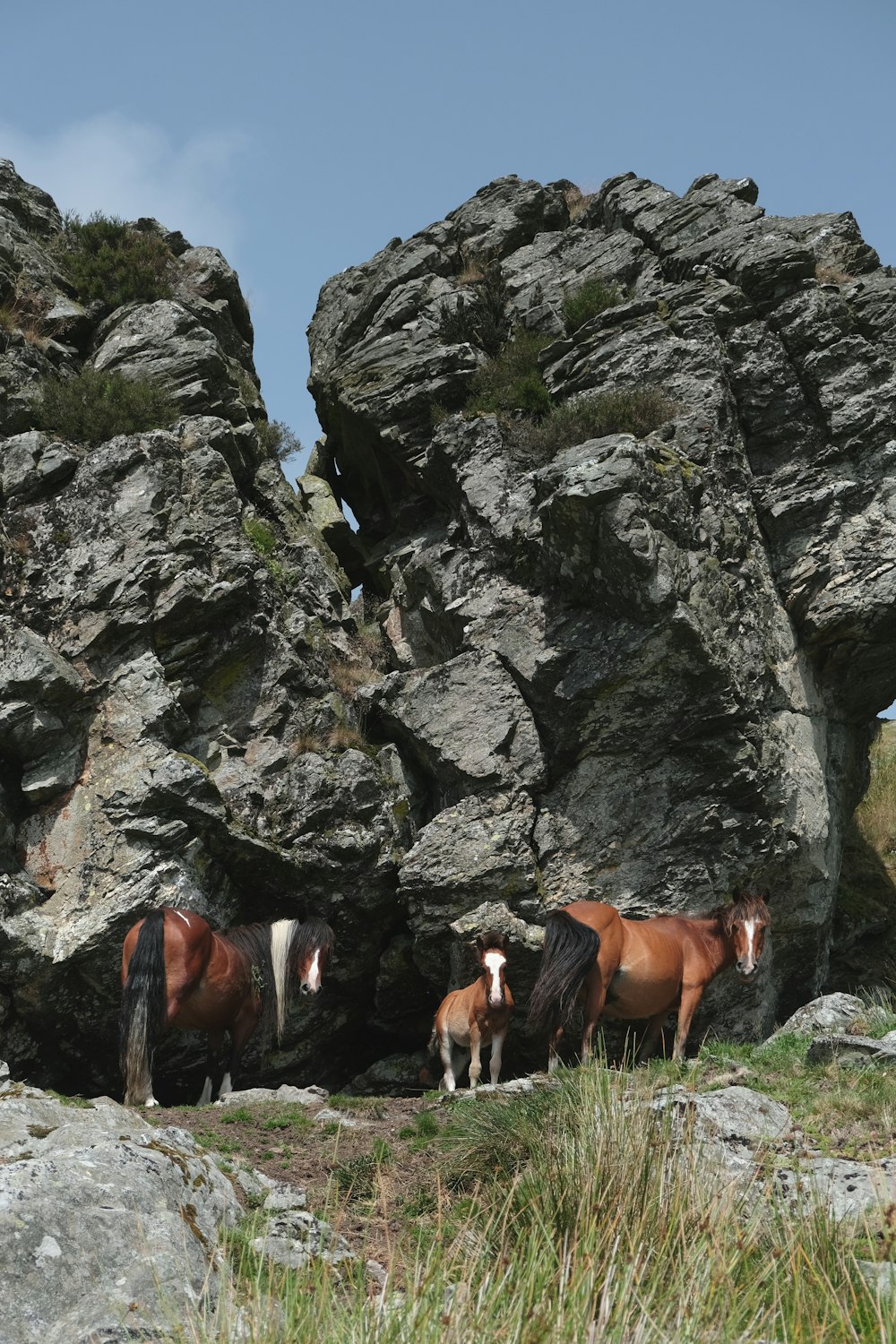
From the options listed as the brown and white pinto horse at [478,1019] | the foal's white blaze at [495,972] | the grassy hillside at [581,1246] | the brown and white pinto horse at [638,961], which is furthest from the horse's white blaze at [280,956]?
the grassy hillside at [581,1246]

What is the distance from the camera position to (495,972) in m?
11.8

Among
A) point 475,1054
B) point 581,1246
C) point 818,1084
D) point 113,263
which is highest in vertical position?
point 113,263

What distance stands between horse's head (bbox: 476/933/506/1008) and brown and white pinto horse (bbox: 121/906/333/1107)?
2.09 meters

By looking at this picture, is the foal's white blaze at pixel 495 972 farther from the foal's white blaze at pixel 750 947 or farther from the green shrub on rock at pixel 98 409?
the green shrub on rock at pixel 98 409

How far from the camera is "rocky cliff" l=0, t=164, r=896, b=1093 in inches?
537

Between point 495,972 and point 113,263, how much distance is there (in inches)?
623

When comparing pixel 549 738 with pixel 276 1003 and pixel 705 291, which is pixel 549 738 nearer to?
pixel 276 1003

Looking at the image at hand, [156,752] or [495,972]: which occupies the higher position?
[156,752]

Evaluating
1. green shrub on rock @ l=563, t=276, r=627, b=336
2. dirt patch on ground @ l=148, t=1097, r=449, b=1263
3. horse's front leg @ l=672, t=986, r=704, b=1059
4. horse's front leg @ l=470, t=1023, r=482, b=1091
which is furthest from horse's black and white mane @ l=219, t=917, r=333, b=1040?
green shrub on rock @ l=563, t=276, r=627, b=336

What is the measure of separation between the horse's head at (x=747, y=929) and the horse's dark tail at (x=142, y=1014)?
22.2 ft

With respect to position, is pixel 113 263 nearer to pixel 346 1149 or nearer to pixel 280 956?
pixel 280 956

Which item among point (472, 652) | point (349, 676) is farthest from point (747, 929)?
point (349, 676)

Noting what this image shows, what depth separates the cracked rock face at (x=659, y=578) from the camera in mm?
14016

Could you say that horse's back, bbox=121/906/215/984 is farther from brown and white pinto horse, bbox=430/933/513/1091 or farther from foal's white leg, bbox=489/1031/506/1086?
foal's white leg, bbox=489/1031/506/1086
